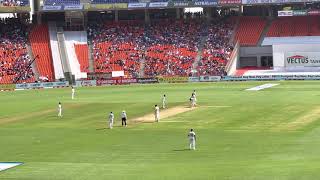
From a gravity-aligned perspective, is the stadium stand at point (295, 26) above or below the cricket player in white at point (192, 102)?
above

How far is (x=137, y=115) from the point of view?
47156 millimetres

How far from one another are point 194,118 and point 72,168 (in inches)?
705

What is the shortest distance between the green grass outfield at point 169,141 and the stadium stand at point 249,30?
3579 centimetres

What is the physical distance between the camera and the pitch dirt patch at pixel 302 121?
3819 centimetres

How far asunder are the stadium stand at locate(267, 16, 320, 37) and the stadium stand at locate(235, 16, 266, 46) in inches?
73.8

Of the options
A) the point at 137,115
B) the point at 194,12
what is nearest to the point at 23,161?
the point at 137,115

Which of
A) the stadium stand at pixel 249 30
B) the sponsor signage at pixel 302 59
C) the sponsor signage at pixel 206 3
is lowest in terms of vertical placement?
the sponsor signage at pixel 302 59

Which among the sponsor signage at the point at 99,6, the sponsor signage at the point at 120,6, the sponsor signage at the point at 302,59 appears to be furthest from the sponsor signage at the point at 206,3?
the sponsor signage at the point at 302,59

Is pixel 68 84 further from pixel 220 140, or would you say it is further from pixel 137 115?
pixel 220 140

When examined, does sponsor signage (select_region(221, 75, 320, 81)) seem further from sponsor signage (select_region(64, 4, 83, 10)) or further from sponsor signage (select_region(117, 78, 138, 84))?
sponsor signage (select_region(64, 4, 83, 10))

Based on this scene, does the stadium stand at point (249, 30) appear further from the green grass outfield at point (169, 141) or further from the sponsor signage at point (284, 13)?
the green grass outfield at point (169, 141)

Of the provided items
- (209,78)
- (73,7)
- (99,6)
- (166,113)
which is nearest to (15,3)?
(73,7)

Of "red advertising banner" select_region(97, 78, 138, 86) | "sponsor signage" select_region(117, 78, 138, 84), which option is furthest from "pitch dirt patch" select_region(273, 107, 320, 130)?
"red advertising banner" select_region(97, 78, 138, 86)

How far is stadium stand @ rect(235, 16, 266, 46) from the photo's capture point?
308 feet
